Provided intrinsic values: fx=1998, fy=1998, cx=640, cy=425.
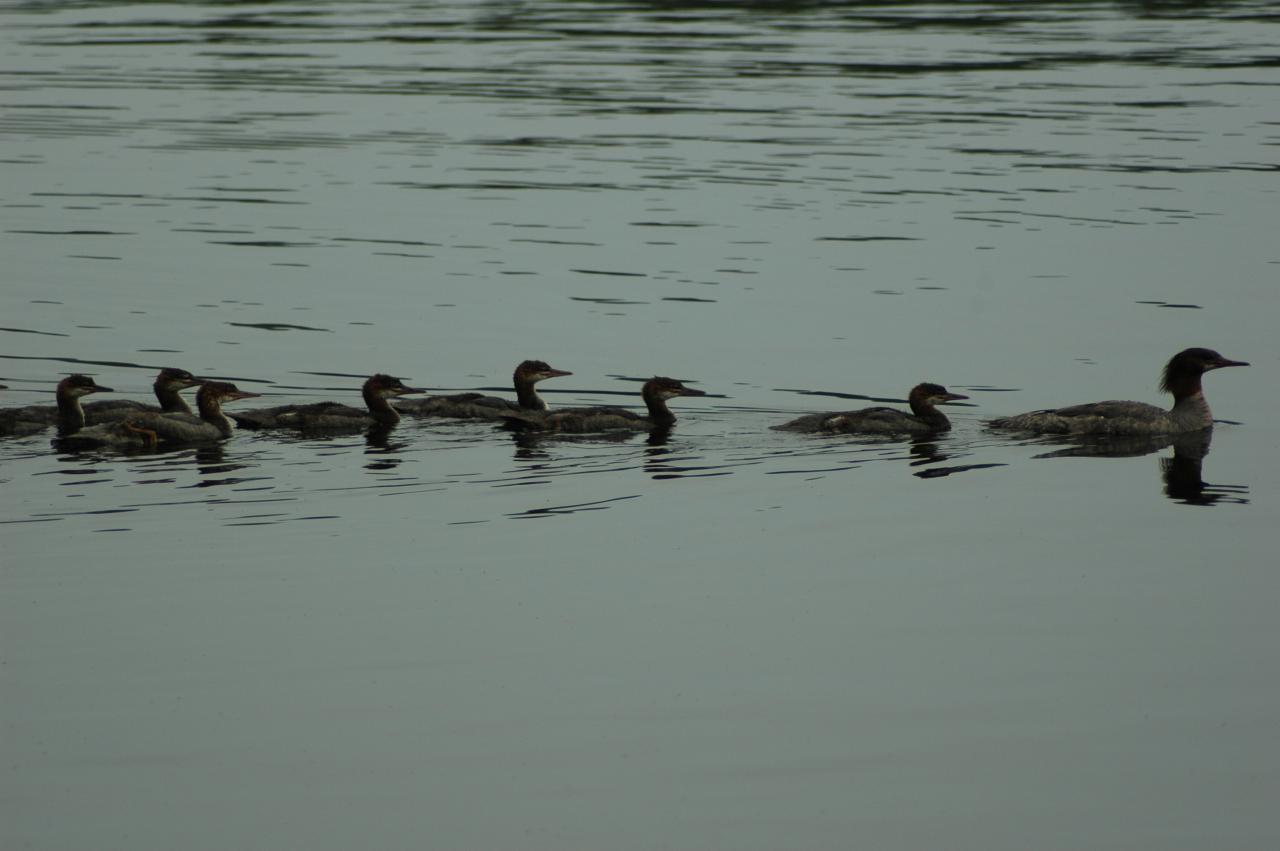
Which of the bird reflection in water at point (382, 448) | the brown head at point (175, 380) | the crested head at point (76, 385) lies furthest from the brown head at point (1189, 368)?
the crested head at point (76, 385)

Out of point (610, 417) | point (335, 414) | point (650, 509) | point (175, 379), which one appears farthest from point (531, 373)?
point (650, 509)

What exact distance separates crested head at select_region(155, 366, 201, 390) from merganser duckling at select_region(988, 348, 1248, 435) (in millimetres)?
7563

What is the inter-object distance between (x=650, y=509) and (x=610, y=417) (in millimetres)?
3597

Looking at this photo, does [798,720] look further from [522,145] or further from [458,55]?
[458,55]

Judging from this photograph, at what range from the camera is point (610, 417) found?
18.7 metres

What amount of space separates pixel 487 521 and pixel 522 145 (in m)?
25.1

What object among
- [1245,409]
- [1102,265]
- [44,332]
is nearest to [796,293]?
[1102,265]

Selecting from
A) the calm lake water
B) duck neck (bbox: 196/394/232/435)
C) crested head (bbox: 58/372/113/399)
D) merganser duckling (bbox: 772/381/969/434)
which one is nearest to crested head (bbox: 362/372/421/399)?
the calm lake water

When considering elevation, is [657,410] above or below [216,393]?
below

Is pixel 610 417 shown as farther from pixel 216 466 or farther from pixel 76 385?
pixel 76 385

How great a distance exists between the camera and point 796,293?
25625 mm

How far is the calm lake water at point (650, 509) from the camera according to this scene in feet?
32.0

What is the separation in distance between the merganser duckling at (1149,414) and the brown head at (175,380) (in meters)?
7.56

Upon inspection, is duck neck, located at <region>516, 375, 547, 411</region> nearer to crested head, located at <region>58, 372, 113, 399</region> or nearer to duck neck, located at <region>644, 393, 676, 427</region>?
duck neck, located at <region>644, 393, 676, 427</region>
